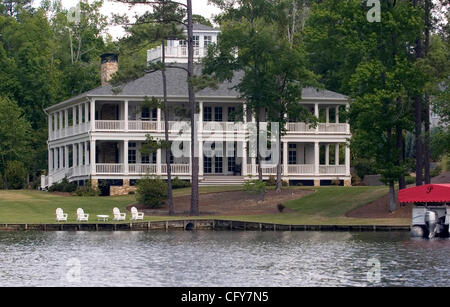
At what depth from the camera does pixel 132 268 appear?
31734 mm

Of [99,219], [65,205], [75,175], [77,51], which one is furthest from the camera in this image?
[77,51]

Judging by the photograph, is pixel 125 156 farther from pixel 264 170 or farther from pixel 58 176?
pixel 264 170

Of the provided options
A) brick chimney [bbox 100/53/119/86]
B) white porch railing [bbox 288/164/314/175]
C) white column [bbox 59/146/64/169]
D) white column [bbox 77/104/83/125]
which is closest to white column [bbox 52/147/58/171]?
white column [bbox 59/146/64/169]

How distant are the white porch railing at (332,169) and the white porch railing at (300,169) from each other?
818mm

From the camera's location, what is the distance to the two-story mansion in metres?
67.6

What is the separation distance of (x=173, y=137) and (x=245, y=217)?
16261 millimetres

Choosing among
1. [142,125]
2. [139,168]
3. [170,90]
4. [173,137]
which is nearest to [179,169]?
[173,137]

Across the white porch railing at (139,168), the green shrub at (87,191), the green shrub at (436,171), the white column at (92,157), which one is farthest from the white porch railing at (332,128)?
the green shrub at (87,191)

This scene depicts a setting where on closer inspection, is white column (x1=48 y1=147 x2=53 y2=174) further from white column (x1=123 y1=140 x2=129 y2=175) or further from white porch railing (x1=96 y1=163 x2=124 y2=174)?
white column (x1=123 y1=140 x2=129 y2=175)

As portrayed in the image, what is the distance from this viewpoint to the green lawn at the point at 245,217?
2008 inches
